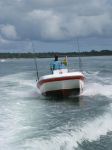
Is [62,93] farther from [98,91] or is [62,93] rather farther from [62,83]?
[98,91]

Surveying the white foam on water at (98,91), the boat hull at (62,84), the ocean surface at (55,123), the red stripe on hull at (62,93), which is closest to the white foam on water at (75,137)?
the ocean surface at (55,123)

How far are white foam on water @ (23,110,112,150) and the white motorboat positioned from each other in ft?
15.0

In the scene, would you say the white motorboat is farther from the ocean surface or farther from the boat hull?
the ocean surface

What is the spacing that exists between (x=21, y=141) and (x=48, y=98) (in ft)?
26.8

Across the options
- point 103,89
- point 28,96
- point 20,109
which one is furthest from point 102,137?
point 103,89

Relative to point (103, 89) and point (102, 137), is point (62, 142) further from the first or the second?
point (103, 89)

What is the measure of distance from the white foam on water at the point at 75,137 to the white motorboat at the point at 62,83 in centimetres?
457

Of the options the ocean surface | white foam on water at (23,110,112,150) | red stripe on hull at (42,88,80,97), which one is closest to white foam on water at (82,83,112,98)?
the ocean surface

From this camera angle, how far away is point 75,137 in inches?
364

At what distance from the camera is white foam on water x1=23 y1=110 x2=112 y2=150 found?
839 cm

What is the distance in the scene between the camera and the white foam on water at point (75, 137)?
27.5 ft

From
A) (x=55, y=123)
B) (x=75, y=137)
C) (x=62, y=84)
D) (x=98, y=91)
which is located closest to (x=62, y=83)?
(x=62, y=84)

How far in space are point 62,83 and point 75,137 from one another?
22.6 feet

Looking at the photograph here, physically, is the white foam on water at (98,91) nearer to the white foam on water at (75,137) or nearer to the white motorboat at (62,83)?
the white motorboat at (62,83)
